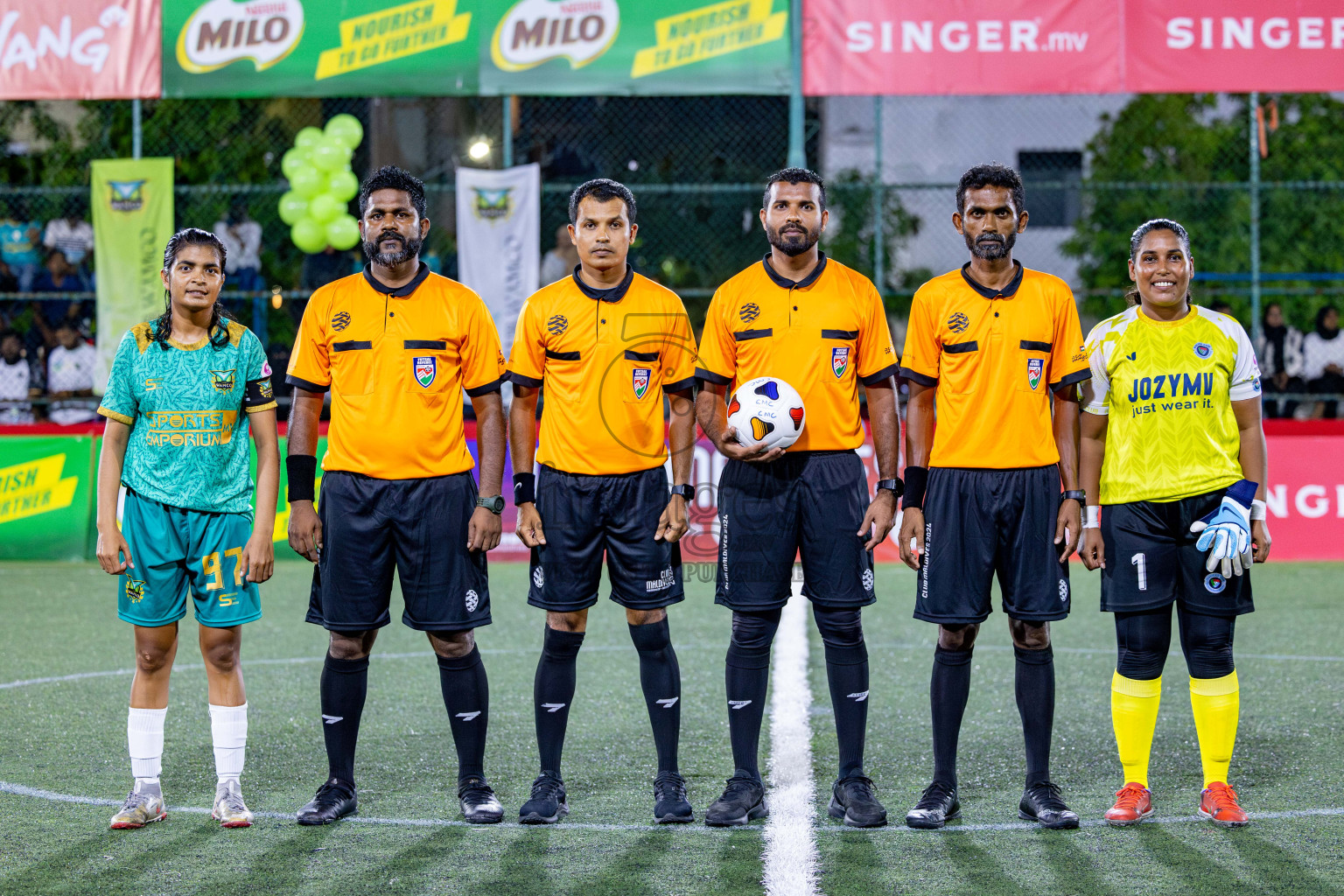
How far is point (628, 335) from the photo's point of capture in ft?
16.7

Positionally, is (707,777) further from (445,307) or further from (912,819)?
(445,307)

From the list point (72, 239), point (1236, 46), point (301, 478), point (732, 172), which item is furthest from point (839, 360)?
point (732, 172)

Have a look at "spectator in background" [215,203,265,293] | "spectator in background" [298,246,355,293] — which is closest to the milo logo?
"spectator in background" [215,203,265,293]

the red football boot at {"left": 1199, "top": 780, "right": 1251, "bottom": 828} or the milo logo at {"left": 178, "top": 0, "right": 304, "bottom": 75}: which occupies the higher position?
the milo logo at {"left": 178, "top": 0, "right": 304, "bottom": 75}

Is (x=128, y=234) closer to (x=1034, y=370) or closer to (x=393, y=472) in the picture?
(x=393, y=472)

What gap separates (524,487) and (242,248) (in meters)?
10.5

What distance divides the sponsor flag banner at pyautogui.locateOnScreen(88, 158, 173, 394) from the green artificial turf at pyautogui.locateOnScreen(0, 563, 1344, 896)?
4.88 metres

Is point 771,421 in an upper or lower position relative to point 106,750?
upper

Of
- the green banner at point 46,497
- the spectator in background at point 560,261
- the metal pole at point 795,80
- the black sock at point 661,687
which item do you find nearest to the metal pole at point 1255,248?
the metal pole at point 795,80

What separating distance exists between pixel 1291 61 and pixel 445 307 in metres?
10.3

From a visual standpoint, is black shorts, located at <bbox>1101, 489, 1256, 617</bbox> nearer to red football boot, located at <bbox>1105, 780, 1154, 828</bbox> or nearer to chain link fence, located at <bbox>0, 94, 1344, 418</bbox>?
red football boot, located at <bbox>1105, 780, 1154, 828</bbox>

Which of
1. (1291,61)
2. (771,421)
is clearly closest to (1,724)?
(771,421)

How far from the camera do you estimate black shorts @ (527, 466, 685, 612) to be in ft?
16.6

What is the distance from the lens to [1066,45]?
12758 millimetres
